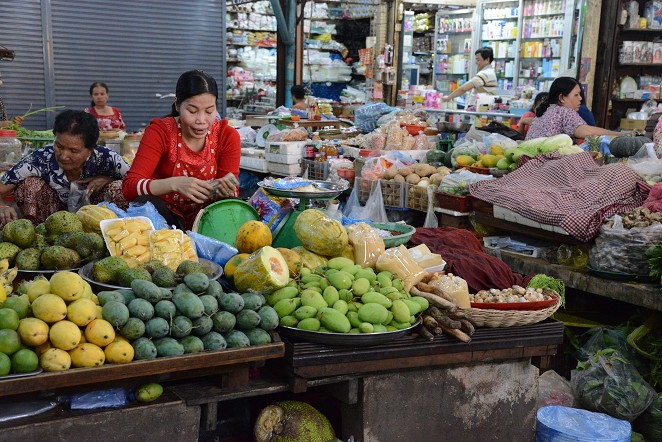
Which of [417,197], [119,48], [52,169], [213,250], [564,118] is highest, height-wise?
[119,48]

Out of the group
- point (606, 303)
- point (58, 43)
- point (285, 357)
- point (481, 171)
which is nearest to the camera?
point (285, 357)

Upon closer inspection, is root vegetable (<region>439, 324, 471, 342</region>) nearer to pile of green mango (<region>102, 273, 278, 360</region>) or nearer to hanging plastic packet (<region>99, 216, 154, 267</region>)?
pile of green mango (<region>102, 273, 278, 360</region>)

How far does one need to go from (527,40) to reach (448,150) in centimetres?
582

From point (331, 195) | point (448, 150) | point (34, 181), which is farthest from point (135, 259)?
point (448, 150)

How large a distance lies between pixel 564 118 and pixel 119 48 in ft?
20.8

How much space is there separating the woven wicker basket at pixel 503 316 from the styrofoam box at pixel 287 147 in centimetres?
390

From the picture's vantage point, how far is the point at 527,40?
1134cm

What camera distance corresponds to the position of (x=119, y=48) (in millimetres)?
9648

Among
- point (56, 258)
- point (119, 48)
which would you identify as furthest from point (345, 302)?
point (119, 48)

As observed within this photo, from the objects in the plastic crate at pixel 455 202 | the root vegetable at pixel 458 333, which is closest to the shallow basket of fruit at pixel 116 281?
the root vegetable at pixel 458 333

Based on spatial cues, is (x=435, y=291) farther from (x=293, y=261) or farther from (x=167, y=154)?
(x=167, y=154)

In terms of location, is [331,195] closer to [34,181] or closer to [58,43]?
[34,181]

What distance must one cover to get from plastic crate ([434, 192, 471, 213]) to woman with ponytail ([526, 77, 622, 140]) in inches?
58.1

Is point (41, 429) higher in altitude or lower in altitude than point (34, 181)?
lower
